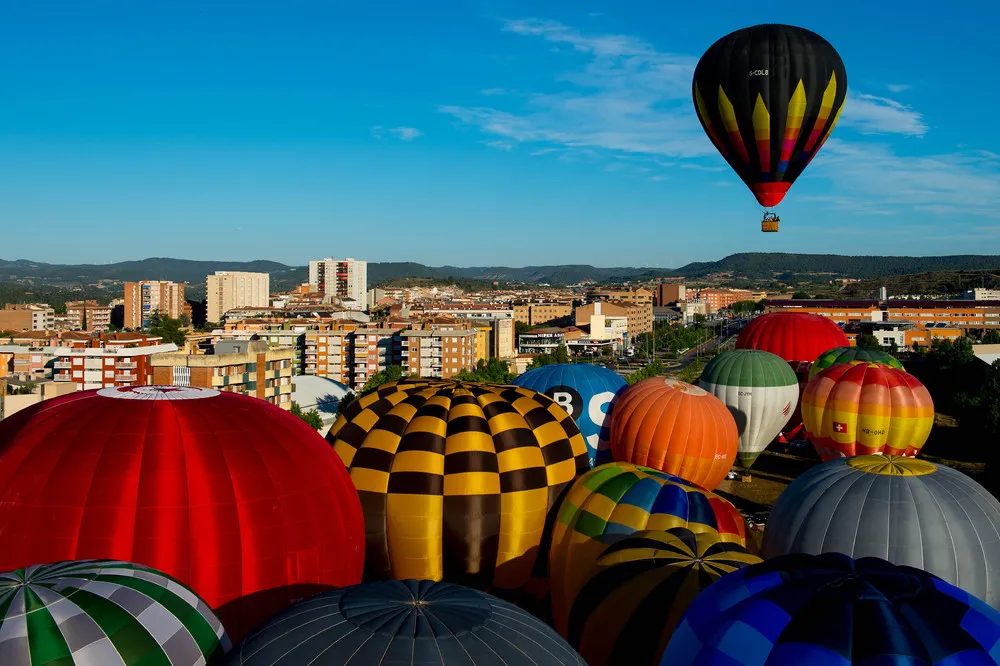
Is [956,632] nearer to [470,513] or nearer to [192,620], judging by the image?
[192,620]

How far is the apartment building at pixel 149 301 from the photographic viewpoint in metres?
Answer: 98.9

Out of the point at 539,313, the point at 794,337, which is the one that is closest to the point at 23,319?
the point at 539,313

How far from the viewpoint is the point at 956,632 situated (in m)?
4.67

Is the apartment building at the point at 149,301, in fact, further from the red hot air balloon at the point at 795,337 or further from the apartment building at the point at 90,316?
the red hot air balloon at the point at 795,337

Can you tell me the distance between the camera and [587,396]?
14367 mm

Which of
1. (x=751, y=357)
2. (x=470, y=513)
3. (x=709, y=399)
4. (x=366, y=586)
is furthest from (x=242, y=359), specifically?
(x=366, y=586)

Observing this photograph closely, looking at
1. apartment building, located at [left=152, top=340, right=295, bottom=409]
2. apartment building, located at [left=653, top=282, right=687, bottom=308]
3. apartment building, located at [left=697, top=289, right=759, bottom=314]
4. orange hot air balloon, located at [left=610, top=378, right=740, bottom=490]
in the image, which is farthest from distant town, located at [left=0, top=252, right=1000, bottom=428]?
orange hot air balloon, located at [left=610, top=378, right=740, bottom=490]

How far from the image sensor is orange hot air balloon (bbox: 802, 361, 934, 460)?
669 inches

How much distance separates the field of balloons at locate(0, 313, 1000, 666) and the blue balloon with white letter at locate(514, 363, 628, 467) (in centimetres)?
350

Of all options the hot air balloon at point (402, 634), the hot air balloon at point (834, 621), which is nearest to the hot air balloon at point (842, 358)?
the hot air balloon at point (834, 621)

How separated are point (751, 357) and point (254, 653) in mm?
16340

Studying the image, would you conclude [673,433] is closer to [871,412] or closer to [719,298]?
[871,412]

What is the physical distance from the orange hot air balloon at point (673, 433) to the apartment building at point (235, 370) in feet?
42.2

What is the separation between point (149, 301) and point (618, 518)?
340 ft
